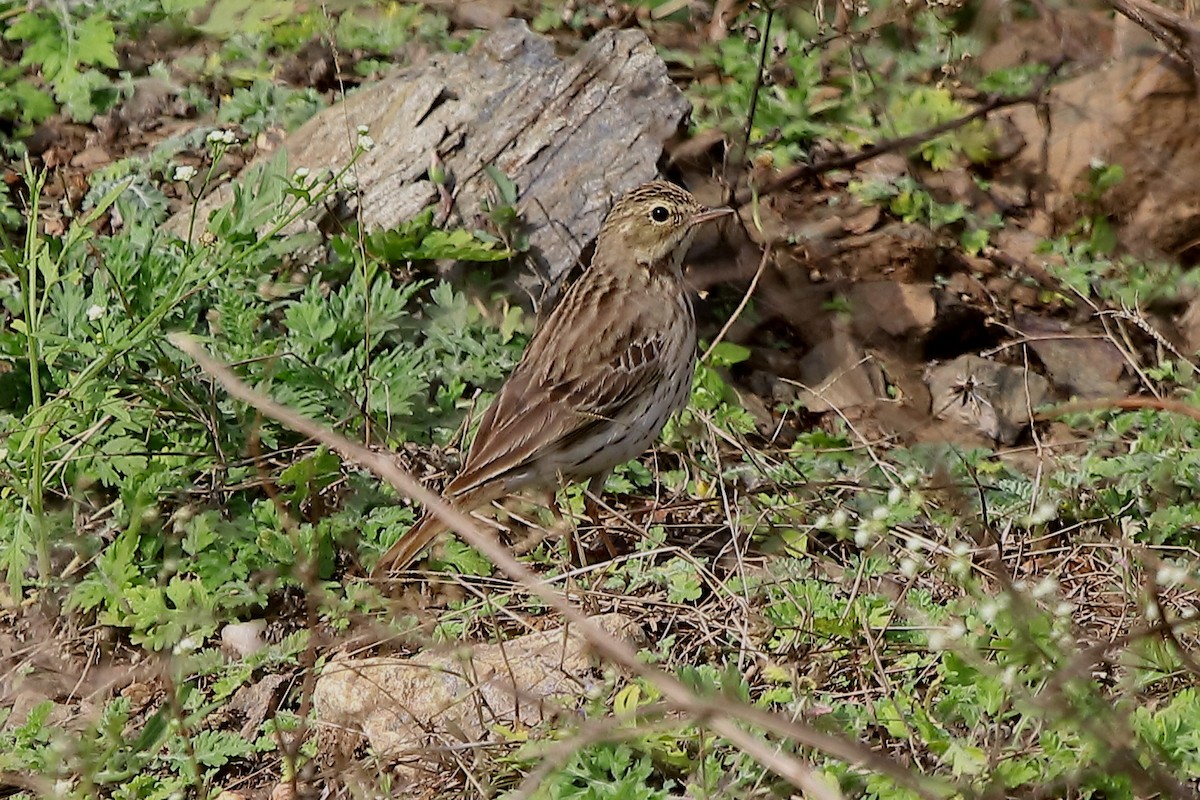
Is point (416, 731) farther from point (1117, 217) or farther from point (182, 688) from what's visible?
point (1117, 217)

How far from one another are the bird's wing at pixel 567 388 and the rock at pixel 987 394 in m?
1.57

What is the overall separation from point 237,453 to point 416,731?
5.30 feet

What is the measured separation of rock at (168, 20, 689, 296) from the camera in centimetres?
705

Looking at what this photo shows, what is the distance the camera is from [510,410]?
5848 millimetres

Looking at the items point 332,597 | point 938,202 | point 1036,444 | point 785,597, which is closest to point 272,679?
point 332,597

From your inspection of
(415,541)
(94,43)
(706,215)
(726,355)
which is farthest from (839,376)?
(94,43)

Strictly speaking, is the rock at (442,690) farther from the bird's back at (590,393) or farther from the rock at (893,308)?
the rock at (893,308)

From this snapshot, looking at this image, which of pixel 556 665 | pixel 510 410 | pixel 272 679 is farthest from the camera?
pixel 510 410

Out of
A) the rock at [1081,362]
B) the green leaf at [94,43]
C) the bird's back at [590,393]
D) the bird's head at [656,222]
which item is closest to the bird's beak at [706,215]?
the bird's head at [656,222]

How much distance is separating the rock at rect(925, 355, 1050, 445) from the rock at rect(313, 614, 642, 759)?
2.29 metres

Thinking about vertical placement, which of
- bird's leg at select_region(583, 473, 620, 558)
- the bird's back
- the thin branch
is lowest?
bird's leg at select_region(583, 473, 620, 558)

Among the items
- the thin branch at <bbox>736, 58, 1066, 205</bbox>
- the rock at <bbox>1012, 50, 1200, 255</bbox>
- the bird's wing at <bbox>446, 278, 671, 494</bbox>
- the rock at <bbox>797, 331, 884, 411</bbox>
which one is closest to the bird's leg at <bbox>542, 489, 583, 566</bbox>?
the bird's wing at <bbox>446, 278, 671, 494</bbox>

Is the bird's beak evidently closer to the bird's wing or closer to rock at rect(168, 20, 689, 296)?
the bird's wing

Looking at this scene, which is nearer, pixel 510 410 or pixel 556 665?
pixel 556 665
